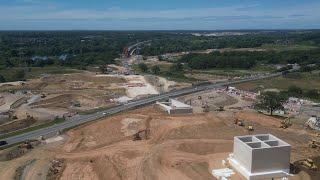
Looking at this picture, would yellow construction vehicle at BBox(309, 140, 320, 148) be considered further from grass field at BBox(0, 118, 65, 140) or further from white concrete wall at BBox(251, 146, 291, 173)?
grass field at BBox(0, 118, 65, 140)

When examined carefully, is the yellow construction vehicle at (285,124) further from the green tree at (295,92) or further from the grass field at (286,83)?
the grass field at (286,83)

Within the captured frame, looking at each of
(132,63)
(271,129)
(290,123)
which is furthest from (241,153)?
(132,63)

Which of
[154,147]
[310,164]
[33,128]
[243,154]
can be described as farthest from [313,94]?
[33,128]

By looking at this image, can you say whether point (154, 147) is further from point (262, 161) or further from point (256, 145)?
point (262, 161)

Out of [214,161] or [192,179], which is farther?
[214,161]

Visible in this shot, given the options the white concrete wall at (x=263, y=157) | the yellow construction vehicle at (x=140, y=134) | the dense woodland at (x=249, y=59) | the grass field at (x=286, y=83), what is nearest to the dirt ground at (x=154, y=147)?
the yellow construction vehicle at (x=140, y=134)

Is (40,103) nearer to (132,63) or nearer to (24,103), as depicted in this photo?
(24,103)

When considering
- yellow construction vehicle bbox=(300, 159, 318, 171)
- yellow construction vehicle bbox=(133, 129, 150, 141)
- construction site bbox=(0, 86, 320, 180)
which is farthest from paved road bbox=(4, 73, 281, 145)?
yellow construction vehicle bbox=(300, 159, 318, 171)
